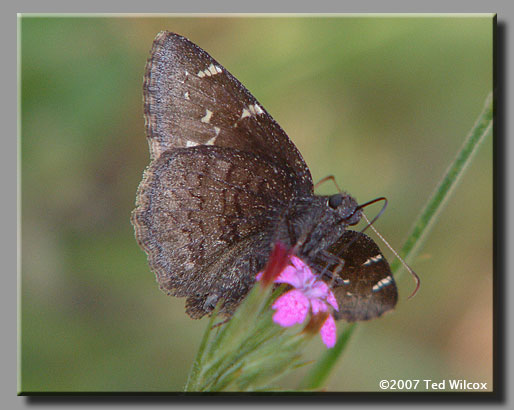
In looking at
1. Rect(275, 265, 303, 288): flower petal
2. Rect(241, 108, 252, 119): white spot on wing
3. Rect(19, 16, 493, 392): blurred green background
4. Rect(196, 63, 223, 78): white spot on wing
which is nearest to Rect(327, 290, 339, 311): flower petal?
Rect(275, 265, 303, 288): flower petal

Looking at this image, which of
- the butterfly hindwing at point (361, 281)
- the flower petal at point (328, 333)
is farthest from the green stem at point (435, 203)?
the flower petal at point (328, 333)

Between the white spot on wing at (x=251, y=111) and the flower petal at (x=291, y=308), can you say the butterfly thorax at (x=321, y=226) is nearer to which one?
the flower petal at (x=291, y=308)

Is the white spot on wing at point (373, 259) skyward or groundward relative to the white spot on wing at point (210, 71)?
groundward

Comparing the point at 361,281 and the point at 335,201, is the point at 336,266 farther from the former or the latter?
the point at 335,201

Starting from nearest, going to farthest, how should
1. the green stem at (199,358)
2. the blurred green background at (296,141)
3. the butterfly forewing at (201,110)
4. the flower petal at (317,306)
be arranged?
the green stem at (199,358), the flower petal at (317,306), the butterfly forewing at (201,110), the blurred green background at (296,141)

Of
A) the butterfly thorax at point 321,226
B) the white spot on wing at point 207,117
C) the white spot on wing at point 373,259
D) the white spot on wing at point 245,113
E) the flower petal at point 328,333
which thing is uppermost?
the white spot on wing at point 245,113

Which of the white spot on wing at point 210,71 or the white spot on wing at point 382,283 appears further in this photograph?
the white spot on wing at point 210,71

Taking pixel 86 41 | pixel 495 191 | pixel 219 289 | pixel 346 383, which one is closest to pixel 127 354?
pixel 219 289
